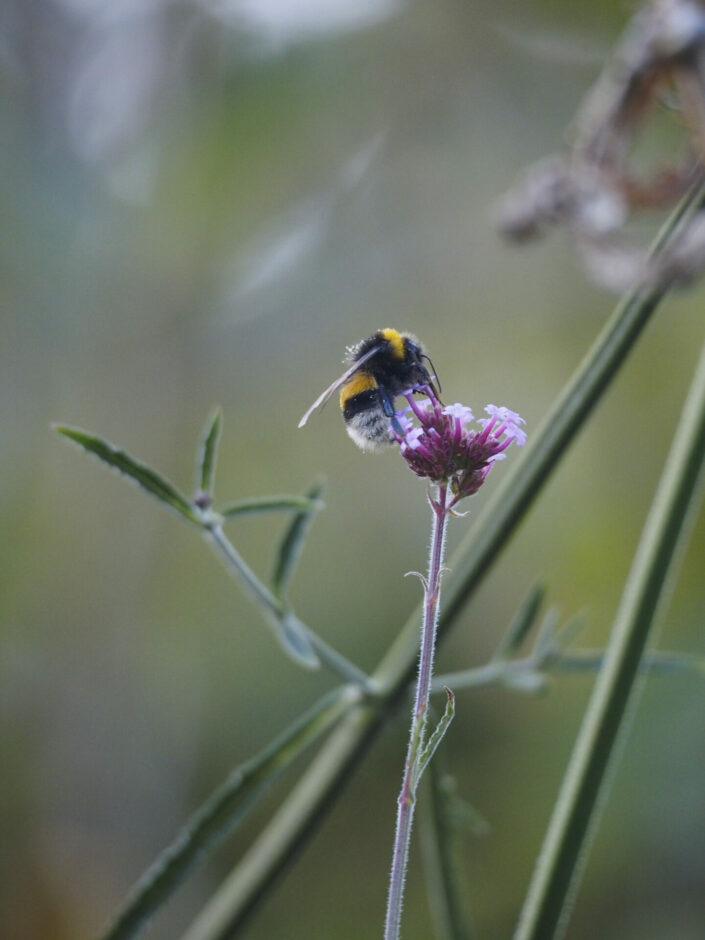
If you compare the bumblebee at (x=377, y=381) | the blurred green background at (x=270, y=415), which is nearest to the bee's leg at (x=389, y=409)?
the bumblebee at (x=377, y=381)

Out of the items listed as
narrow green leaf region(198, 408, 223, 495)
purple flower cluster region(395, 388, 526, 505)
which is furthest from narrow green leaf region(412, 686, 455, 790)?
narrow green leaf region(198, 408, 223, 495)

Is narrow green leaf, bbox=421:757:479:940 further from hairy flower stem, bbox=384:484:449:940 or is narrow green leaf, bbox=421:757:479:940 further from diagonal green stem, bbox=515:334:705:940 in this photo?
hairy flower stem, bbox=384:484:449:940

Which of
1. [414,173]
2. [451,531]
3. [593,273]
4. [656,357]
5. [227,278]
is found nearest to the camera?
[593,273]

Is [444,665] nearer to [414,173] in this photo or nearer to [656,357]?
[656,357]

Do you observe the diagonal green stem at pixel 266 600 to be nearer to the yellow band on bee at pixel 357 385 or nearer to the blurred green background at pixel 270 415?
the yellow band on bee at pixel 357 385

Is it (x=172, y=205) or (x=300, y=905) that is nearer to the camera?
(x=300, y=905)

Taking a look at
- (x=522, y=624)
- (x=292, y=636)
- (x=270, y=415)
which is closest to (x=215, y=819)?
(x=292, y=636)


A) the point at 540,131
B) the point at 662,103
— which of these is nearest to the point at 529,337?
the point at 540,131

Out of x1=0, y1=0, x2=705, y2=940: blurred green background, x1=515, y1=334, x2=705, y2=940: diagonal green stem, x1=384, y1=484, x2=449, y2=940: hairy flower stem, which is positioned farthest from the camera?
x1=0, y1=0, x2=705, y2=940: blurred green background
